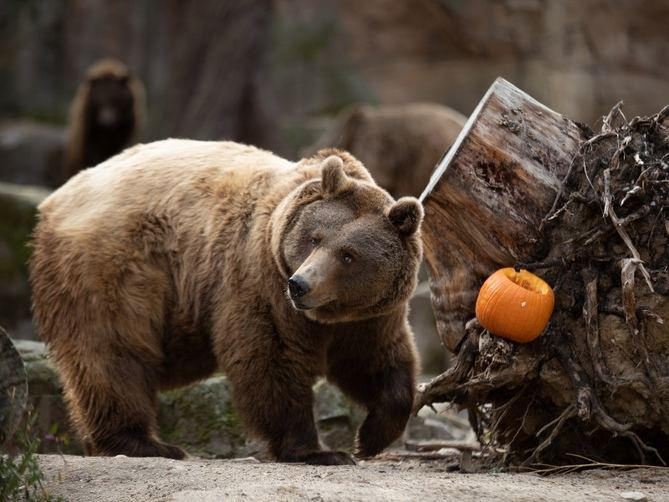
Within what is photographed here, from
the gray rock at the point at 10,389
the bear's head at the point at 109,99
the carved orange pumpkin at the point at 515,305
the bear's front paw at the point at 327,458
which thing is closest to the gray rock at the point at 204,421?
the bear's front paw at the point at 327,458

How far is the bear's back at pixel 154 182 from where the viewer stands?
5699mm

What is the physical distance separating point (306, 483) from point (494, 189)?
65.4 inches

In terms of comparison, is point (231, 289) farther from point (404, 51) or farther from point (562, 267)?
point (404, 51)

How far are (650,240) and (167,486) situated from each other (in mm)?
2414

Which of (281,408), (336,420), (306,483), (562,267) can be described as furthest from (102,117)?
(306,483)

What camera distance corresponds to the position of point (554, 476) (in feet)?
15.5

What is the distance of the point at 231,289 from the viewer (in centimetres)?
532

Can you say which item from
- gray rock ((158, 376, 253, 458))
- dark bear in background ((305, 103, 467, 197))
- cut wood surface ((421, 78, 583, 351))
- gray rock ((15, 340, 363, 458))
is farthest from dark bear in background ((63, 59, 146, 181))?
cut wood surface ((421, 78, 583, 351))

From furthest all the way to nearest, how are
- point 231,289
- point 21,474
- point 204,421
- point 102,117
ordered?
point 102,117
point 204,421
point 231,289
point 21,474

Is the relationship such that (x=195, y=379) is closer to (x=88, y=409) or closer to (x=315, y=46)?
(x=88, y=409)

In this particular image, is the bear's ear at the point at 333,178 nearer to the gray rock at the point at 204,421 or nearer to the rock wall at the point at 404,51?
the gray rock at the point at 204,421

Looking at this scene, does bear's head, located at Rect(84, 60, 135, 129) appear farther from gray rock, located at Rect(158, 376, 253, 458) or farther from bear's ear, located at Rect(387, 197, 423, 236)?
bear's ear, located at Rect(387, 197, 423, 236)

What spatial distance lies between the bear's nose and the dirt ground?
79 centimetres

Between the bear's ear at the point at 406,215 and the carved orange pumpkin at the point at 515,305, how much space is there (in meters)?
0.44
